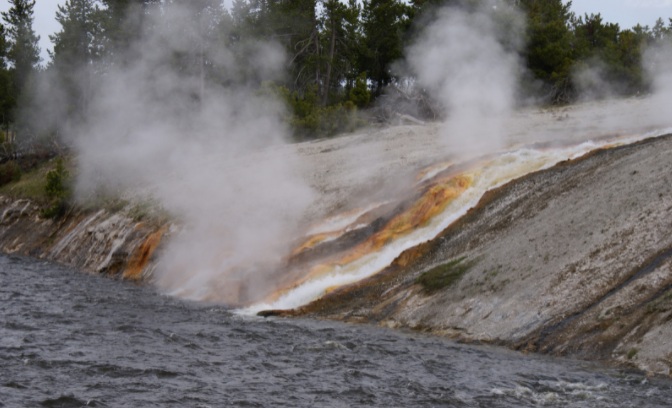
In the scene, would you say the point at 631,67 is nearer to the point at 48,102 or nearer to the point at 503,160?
the point at 503,160

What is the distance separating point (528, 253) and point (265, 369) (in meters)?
Answer: 5.68

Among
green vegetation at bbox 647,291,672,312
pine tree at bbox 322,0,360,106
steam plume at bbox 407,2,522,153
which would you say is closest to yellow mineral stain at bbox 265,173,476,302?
green vegetation at bbox 647,291,672,312

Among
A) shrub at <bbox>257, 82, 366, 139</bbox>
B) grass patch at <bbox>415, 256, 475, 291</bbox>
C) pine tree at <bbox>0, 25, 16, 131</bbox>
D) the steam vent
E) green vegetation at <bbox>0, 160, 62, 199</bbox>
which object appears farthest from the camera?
pine tree at <bbox>0, 25, 16, 131</bbox>

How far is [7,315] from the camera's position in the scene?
11.0 m

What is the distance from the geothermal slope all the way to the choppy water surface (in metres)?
0.81

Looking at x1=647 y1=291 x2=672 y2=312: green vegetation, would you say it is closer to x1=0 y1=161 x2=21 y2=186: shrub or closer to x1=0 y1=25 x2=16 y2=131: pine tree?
x1=0 y1=161 x2=21 y2=186: shrub

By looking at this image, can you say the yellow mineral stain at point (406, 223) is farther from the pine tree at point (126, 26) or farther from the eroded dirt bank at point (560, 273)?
the pine tree at point (126, 26)

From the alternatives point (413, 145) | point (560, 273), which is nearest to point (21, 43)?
point (413, 145)

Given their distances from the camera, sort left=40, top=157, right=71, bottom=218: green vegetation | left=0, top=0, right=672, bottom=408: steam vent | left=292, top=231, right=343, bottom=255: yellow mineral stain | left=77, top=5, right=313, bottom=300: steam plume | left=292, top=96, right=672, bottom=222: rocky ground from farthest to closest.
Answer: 1. left=40, top=157, right=71, bottom=218: green vegetation
2. left=292, top=96, right=672, bottom=222: rocky ground
3. left=77, top=5, right=313, bottom=300: steam plume
4. left=292, top=231, right=343, bottom=255: yellow mineral stain
5. left=0, top=0, right=672, bottom=408: steam vent

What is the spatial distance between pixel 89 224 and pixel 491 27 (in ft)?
64.5

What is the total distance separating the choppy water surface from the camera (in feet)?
21.8

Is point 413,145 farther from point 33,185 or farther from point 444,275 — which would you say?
point 33,185

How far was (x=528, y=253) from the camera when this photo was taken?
11164 mm

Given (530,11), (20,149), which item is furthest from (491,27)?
(20,149)
